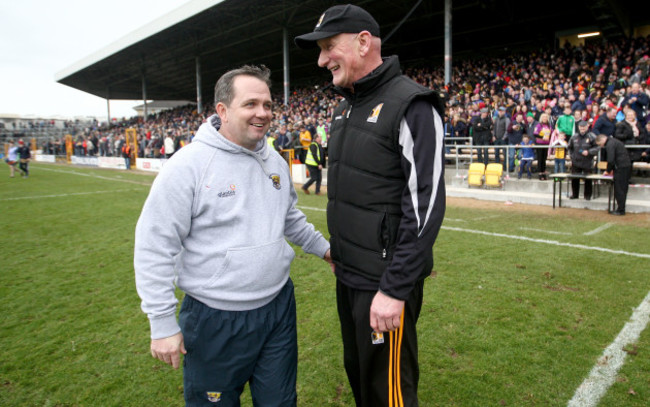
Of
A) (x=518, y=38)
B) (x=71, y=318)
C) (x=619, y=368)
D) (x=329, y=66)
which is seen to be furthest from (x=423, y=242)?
(x=518, y=38)

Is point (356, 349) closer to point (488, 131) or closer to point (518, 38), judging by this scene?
point (488, 131)

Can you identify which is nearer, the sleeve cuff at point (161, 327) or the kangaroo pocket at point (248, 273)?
the sleeve cuff at point (161, 327)

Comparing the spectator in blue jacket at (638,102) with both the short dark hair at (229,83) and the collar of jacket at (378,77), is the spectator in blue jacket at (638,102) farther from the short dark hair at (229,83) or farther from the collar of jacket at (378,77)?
the short dark hair at (229,83)

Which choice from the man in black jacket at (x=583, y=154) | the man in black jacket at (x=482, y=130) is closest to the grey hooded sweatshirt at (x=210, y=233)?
the man in black jacket at (x=583, y=154)

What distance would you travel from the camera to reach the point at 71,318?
425 cm

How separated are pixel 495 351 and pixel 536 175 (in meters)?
9.41

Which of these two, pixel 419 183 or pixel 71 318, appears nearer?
pixel 419 183

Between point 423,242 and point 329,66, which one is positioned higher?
point 329,66

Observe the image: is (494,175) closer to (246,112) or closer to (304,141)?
(304,141)

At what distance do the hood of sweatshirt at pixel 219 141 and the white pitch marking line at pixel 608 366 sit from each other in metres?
2.52

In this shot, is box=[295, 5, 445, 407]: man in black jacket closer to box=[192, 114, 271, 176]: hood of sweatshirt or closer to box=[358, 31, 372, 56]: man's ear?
box=[358, 31, 372, 56]: man's ear

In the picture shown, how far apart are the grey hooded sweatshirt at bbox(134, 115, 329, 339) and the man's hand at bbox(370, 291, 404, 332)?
1.73 ft

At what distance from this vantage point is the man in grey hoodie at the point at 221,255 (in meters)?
1.76

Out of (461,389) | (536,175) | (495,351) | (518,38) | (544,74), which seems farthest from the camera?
(518,38)
